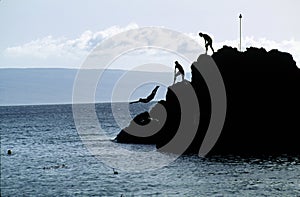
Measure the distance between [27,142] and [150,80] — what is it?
117 feet

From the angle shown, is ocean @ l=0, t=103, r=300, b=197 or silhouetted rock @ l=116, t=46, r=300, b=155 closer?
ocean @ l=0, t=103, r=300, b=197

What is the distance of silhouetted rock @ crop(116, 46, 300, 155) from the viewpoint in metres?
116

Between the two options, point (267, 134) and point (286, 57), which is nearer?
point (267, 134)

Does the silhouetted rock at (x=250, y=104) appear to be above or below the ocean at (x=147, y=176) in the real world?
above

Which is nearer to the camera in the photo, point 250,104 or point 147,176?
point 147,176

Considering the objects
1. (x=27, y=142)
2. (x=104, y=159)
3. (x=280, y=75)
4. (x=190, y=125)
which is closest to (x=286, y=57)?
(x=280, y=75)

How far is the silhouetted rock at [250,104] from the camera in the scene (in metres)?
116

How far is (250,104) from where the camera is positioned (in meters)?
120

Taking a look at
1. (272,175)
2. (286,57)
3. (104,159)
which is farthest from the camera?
(286,57)

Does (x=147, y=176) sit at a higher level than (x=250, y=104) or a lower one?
lower

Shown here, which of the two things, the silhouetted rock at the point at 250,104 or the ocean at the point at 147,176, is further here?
the silhouetted rock at the point at 250,104

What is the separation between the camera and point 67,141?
148 meters

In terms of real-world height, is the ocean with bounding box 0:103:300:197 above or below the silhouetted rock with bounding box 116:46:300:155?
below

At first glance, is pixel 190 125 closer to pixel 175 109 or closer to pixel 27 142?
pixel 175 109
